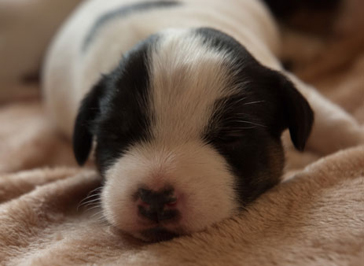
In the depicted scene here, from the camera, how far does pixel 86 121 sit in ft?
7.59

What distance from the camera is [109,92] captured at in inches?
83.6

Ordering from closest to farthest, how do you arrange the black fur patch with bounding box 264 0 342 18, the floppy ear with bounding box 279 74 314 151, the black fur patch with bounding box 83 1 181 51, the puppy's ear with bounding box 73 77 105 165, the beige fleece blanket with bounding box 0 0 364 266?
the beige fleece blanket with bounding box 0 0 364 266, the floppy ear with bounding box 279 74 314 151, the puppy's ear with bounding box 73 77 105 165, the black fur patch with bounding box 83 1 181 51, the black fur patch with bounding box 264 0 342 18

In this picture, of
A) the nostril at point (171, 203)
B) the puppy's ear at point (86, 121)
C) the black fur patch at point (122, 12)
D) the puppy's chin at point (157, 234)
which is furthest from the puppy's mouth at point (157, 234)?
the black fur patch at point (122, 12)

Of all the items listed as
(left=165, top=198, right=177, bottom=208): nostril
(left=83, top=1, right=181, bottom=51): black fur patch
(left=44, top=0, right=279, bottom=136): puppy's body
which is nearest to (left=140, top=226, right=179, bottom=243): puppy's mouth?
(left=165, top=198, right=177, bottom=208): nostril

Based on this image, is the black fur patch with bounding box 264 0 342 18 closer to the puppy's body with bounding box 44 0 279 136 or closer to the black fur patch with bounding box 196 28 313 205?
the puppy's body with bounding box 44 0 279 136

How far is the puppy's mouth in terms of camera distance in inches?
68.9

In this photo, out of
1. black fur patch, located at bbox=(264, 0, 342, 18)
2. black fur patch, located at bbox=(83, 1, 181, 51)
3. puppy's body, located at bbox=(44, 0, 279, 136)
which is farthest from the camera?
black fur patch, located at bbox=(264, 0, 342, 18)

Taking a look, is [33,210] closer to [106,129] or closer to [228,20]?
[106,129]

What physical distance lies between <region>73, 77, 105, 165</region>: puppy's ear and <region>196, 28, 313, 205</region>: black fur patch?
1.87 ft

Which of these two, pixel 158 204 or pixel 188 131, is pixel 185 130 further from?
Result: pixel 158 204

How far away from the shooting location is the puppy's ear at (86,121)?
7.51 feet

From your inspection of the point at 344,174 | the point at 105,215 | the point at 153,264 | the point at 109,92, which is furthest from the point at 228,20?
the point at 153,264

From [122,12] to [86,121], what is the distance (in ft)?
3.48

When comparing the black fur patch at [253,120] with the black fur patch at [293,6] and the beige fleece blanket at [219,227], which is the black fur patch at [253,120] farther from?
the black fur patch at [293,6]
